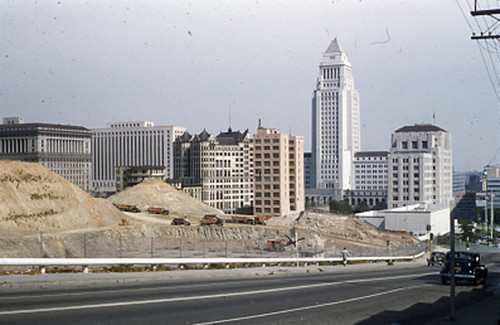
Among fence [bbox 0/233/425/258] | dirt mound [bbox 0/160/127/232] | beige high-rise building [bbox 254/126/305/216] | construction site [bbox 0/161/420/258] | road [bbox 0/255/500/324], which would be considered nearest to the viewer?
road [bbox 0/255/500/324]

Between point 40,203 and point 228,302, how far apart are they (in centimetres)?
5273

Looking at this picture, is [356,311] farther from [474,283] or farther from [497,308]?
[474,283]

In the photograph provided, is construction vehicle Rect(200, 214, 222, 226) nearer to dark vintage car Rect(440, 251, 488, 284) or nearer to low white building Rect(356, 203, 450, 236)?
low white building Rect(356, 203, 450, 236)

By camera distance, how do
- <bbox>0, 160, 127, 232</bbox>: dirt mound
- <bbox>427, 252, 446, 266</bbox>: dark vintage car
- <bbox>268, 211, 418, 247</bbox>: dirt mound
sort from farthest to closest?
<bbox>268, 211, 418, 247</bbox>: dirt mound, <bbox>0, 160, 127, 232</bbox>: dirt mound, <bbox>427, 252, 446, 266</bbox>: dark vintage car

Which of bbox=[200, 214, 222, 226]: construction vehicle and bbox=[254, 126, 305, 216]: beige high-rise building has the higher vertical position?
bbox=[254, 126, 305, 216]: beige high-rise building

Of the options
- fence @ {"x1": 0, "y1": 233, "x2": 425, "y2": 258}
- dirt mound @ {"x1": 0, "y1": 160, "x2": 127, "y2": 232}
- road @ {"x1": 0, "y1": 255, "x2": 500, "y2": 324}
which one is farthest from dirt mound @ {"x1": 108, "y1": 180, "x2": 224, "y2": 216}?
road @ {"x1": 0, "y1": 255, "x2": 500, "y2": 324}

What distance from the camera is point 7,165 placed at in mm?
68438

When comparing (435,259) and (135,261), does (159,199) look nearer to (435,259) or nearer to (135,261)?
(435,259)

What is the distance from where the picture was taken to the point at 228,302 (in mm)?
19609

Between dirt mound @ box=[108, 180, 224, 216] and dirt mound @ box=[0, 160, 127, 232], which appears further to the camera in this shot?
dirt mound @ box=[108, 180, 224, 216]

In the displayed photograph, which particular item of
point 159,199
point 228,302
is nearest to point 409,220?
point 159,199

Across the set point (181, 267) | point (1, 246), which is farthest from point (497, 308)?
point (1, 246)

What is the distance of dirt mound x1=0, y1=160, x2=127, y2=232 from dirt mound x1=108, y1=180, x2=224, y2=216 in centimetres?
4665

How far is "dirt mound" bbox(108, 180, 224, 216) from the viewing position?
12631cm
